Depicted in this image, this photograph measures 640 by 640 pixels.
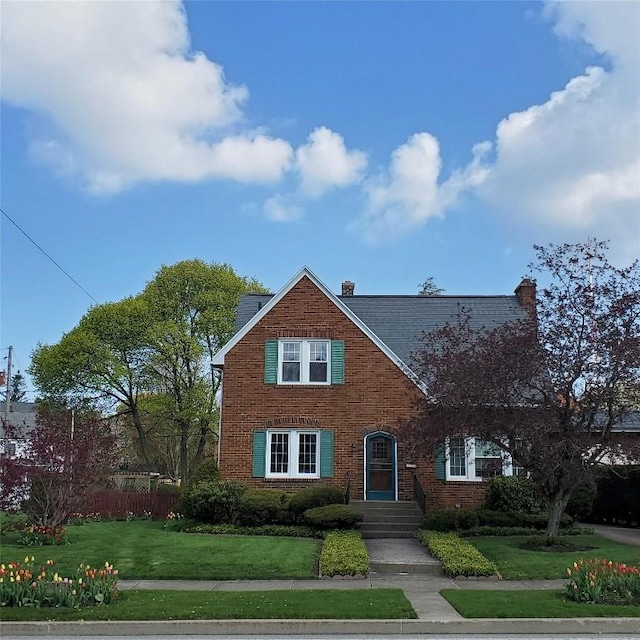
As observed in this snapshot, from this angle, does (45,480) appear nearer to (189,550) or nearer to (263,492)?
(189,550)

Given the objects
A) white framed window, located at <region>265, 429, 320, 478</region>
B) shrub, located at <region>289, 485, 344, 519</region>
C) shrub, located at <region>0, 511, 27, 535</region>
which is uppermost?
white framed window, located at <region>265, 429, 320, 478</region>

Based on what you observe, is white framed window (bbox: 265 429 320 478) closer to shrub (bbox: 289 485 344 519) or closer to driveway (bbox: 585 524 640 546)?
shrub (bbox: 289 485 344 519)

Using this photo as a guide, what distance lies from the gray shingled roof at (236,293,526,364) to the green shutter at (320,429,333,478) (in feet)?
13.1

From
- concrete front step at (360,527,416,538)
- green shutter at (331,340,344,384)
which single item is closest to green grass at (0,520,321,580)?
concrete front step at (360,527,416,538)

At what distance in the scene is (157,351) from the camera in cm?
4128

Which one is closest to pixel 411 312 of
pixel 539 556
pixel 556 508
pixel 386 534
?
pixel 386 534

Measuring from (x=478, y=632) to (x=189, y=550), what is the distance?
803 centimetres

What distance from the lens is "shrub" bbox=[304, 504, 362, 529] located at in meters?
18.8

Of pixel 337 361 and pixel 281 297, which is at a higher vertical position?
pixel 281 297

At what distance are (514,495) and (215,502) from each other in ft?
27.9

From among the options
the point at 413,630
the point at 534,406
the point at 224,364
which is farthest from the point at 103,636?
the point at 224,364

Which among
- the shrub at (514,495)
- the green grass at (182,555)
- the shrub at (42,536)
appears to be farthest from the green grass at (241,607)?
the shrub at (514,495)

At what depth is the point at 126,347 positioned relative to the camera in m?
41.1

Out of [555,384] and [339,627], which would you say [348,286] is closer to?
[555,384]
